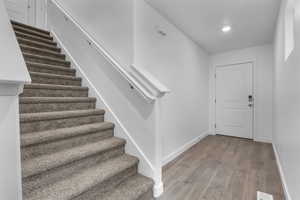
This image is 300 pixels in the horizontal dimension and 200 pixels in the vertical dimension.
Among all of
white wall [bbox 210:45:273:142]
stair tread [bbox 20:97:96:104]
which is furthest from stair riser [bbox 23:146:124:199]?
white wall [bbox 210:45:273:142]

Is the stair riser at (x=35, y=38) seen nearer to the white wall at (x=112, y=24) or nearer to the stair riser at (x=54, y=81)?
the white wall at (x=112, y=24)

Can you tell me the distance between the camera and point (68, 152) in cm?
141

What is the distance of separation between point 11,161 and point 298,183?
193cm

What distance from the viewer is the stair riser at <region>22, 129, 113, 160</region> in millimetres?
1273

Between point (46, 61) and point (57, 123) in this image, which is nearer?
point (57, 123)

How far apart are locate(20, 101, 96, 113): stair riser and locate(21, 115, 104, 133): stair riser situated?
23 centimetres

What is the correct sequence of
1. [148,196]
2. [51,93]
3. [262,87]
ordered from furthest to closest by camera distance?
[262,87], [51,93], [148,196]

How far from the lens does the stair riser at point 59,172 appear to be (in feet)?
3.60

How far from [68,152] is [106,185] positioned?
46 cm

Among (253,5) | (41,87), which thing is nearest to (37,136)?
(41,87)

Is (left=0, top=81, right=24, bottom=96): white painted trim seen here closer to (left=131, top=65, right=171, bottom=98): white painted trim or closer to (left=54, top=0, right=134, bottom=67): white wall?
(left=131, top=65, right=171, bottom=98): white painted trim

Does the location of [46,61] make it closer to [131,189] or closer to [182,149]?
[131,189]

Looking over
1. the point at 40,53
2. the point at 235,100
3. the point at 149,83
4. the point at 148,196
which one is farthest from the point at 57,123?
the point at 235,100

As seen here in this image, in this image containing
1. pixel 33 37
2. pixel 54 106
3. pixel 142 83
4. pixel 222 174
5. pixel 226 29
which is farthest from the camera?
pixel 226 29
